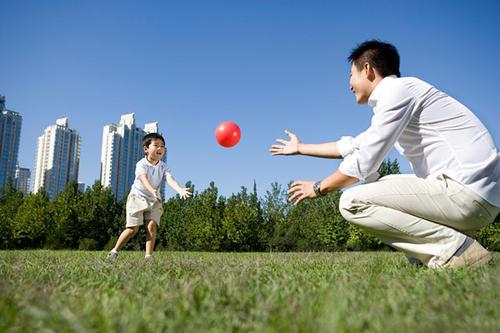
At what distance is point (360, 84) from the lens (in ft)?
11.1

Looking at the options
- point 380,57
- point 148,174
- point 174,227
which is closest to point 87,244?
point 174,227

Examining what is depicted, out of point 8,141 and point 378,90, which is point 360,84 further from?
point 8,141

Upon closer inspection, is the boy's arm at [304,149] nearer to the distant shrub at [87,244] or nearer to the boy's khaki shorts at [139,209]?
the boy's khaki shorts at [139,209]

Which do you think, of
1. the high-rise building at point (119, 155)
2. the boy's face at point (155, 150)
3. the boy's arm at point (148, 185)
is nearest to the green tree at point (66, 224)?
the boy's face at point (155, 150)

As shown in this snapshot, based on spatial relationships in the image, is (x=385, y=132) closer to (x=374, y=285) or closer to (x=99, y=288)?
(x=374, y=285)

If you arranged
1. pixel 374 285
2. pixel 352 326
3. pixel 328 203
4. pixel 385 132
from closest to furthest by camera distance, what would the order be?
pixel 352 326 < pixel 374 285 < pixel 385 132 < pixel 328 203

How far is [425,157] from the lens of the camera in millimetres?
3166

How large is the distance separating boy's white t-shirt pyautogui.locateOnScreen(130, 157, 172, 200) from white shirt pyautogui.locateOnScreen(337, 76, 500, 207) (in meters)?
4.39

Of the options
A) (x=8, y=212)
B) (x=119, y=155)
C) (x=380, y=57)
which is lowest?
(x=380, y=57)

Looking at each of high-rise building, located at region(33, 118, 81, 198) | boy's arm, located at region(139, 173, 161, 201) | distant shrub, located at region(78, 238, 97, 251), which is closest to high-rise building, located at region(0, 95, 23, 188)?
high-rise building, located at region(33, 118, 81, 198)

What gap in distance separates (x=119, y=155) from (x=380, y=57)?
216ft

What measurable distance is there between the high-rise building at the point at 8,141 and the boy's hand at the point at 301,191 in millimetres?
63320

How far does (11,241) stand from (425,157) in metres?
28.7

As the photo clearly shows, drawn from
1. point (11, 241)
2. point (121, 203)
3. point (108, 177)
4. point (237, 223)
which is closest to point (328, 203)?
point (237, 223)
